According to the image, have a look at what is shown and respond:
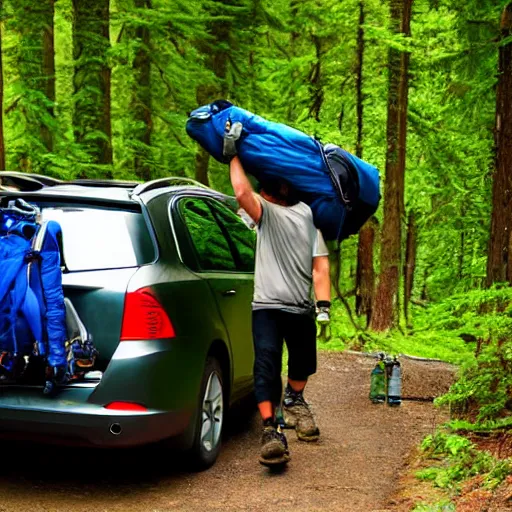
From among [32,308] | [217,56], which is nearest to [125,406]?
[32,308]

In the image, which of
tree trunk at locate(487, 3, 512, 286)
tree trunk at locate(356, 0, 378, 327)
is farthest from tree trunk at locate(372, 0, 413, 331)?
tree trunk at locate(487, 3, 512, 286)

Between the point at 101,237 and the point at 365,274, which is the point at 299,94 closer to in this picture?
the point at 365,274

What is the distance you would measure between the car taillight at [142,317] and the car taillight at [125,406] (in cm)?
40

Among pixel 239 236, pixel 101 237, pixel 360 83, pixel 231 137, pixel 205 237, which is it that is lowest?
pixel 239 236

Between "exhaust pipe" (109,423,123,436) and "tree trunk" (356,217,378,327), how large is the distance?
15487 millimetres

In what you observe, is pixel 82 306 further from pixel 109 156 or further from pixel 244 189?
pixel 109 156

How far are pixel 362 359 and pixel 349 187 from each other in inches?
307

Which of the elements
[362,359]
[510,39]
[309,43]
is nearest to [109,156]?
[362,359]

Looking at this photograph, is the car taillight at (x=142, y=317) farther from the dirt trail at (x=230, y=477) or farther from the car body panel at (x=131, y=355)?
the dirt trail at (x=230, y=477)

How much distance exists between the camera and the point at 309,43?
69.6 feet

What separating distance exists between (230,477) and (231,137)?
246 centimetres

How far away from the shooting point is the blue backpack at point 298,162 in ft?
19.9

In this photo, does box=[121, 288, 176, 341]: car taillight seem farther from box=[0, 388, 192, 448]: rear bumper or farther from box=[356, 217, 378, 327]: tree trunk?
box=[356, 217, 378, 327]: tree trunk

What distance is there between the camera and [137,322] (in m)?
5.21
